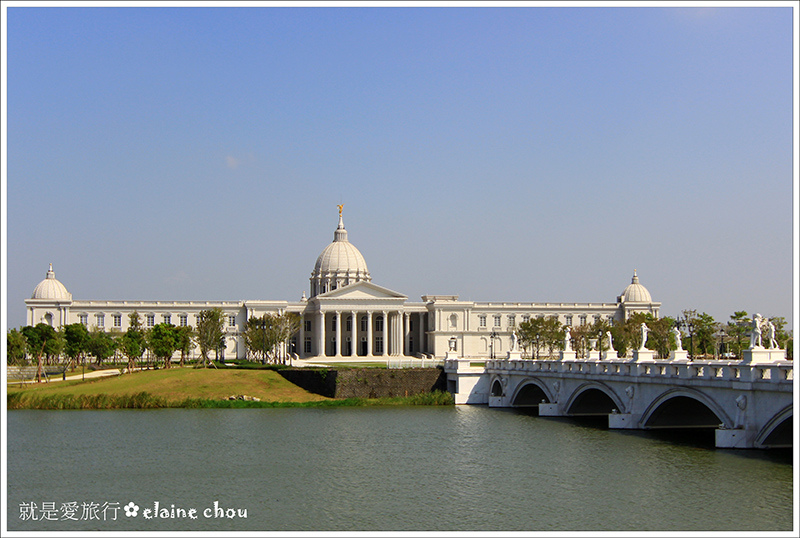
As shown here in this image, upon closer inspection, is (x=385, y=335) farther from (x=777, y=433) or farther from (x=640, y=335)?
(x=777, y=433)

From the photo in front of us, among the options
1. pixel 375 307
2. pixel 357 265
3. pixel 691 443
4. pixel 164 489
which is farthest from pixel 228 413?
→ pixel 357 265

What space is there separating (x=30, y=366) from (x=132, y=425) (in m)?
46.6

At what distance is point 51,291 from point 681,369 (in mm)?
103930

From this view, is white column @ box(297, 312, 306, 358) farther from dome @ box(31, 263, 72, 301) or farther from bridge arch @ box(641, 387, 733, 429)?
bridge arch @ box(641, 387, 733, 429)

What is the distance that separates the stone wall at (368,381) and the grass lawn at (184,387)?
1.15 metres

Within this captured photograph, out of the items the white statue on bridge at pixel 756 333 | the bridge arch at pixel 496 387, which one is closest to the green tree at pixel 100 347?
the bridge arch at pixel 496 387

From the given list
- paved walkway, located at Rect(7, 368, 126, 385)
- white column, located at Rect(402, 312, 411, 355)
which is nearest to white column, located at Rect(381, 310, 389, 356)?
white column, located at Rect(402, 312, 411, 355)

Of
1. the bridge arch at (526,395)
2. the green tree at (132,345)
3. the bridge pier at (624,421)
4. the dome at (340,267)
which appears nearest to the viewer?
the bridge pier at (624,421)

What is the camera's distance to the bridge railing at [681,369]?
3541cm

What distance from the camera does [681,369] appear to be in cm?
4262

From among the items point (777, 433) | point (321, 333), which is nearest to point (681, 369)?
point (777, 433)

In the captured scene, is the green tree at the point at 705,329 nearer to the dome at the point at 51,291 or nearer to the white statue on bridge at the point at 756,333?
the white statue on bridge at the point at 756,333

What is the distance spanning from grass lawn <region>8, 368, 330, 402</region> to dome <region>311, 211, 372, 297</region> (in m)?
62.4

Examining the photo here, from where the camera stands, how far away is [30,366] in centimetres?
9250
